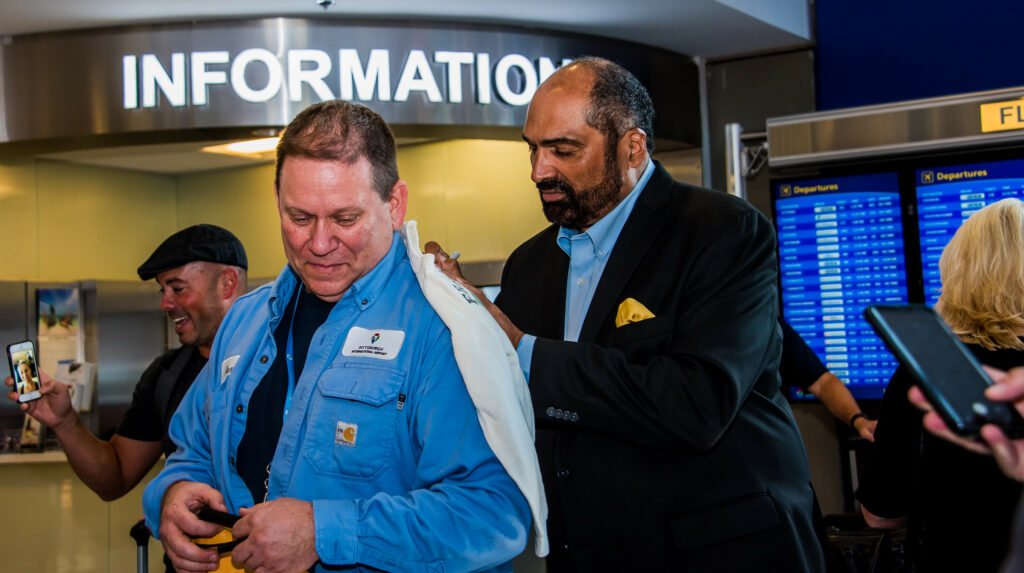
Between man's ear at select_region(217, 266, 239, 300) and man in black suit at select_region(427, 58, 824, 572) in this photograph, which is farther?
man's ear at select_region(217, 266, 239, 300)

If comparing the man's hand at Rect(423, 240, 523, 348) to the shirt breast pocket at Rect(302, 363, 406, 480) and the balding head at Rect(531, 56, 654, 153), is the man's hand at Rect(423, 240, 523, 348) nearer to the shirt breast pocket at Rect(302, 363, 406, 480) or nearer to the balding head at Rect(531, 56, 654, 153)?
the shirt breast pocket at Rect(302, 363, 406, 480)

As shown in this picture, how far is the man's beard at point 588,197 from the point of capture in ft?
6.35

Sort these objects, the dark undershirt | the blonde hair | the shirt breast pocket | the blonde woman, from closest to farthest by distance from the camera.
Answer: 1. the shirt breast pocket
2. the dark undershirt
3. the blonde woman
4. the blonde hair

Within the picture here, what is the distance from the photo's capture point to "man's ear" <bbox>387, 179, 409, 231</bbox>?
1.62 metres

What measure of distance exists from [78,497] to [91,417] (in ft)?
1.46

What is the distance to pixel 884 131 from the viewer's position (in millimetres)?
4090

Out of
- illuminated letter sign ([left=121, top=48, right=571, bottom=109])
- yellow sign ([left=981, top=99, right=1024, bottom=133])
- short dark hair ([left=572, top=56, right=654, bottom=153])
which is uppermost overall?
illuminated letter sign ([left=121, top=48, right=571, bottom=109])

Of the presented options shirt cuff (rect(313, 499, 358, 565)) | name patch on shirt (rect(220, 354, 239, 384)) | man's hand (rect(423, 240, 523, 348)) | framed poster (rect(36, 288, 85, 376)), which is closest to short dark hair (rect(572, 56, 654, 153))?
man's hand (rect(423, 240, 523, 348))

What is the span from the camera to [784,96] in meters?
5.23

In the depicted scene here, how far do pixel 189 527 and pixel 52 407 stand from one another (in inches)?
69.8

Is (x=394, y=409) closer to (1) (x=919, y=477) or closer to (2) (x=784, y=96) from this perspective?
(1) (x=919, y=477)

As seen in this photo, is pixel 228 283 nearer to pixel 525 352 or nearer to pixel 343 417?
pixel 525 352

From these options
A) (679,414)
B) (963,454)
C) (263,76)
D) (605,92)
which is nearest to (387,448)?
(679,414)

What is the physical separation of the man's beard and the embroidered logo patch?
28.3 inches
